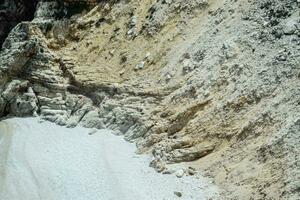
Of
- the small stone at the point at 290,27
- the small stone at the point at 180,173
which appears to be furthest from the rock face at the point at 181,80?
the small stone at the point at 180,173

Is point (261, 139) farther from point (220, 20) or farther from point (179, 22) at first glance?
point (179, 22)

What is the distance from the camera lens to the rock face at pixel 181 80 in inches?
611

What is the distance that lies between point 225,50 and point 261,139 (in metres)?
4.02

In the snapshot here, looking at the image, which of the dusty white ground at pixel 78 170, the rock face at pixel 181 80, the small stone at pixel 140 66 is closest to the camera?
the rock face at pixel 181 80

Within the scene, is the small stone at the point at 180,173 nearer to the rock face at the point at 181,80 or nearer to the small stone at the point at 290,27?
the rock face at the point at 181,80

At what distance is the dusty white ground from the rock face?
55 centimetres

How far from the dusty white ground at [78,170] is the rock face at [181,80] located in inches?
21.5

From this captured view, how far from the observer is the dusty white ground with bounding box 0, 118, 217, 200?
16.0 m

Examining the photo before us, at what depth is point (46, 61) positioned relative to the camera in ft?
75.6

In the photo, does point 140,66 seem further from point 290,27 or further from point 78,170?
point 290,27

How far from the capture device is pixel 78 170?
58.1 feet

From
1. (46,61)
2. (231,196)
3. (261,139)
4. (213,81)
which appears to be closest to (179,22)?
(213,81)

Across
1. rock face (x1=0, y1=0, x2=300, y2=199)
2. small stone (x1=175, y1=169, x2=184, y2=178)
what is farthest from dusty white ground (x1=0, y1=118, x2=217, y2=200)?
rock face (x1=0, y1=0, x2=300, y2=199)

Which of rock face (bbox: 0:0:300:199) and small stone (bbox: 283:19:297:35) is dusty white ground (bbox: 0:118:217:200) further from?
small stone (bbox: 283:19:297:35)
